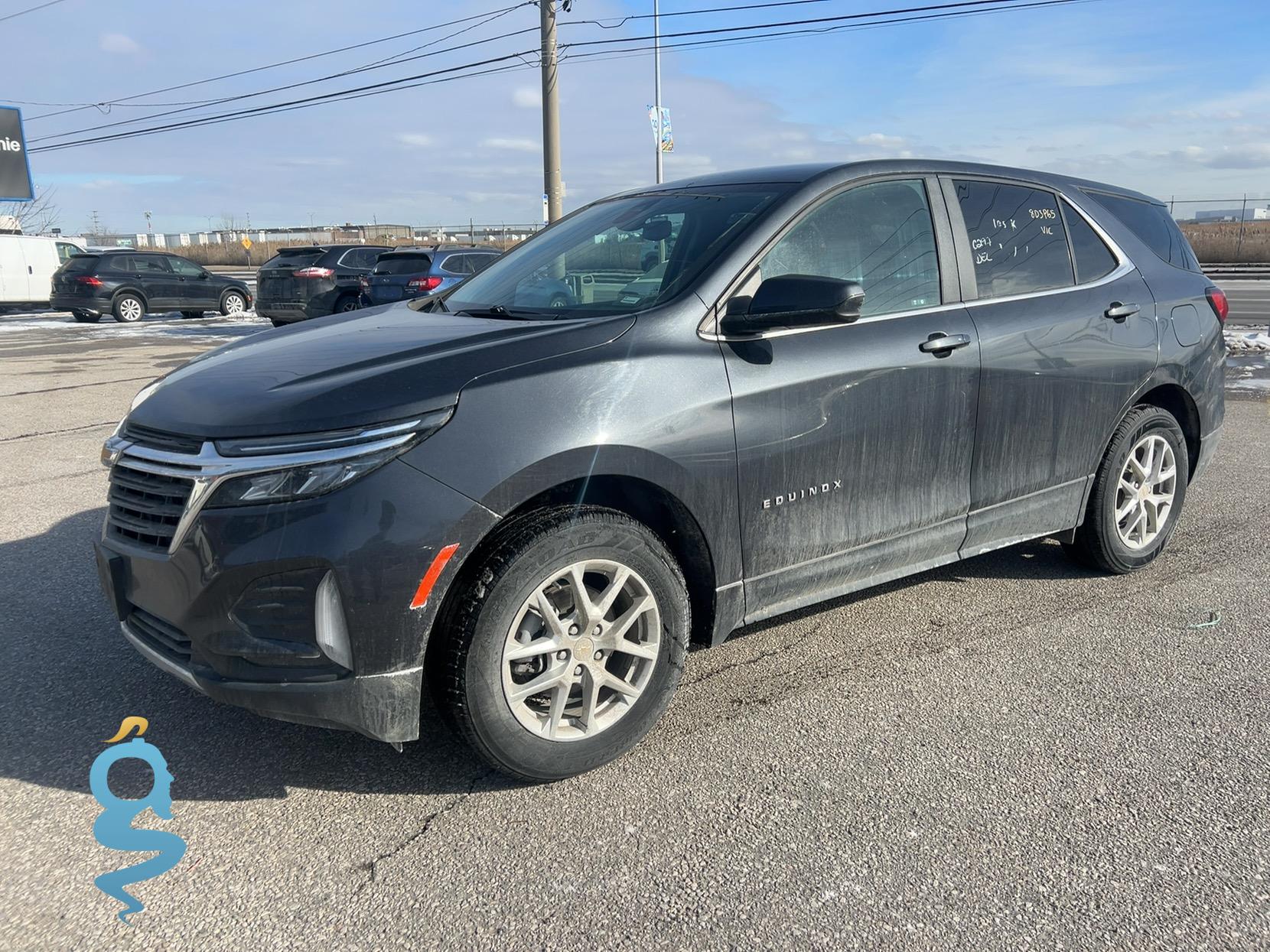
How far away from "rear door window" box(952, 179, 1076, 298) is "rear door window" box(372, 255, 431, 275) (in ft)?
→ 39.3

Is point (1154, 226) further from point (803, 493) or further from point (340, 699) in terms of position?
point (340, 699)

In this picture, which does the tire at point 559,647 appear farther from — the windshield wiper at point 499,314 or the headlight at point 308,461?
the windshield wiper at point 499,314

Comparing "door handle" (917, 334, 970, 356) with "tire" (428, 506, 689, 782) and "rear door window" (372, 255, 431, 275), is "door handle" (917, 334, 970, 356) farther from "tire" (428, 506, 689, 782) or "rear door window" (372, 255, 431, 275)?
"rear door window" (372, 255, 431, 275)

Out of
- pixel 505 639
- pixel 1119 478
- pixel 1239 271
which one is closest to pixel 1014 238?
pixel 1119 478

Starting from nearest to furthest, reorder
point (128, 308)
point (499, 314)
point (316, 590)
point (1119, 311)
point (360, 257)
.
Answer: point (316, 590) < point (499, 314) < point (1119, 311) < point (360, 257) < point (128, 308)

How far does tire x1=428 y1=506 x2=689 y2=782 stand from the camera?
8.75ft

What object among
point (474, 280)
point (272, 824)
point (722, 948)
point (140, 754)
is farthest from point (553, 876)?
point (474, 280)

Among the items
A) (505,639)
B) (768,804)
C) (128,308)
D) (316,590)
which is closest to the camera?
(316,590)

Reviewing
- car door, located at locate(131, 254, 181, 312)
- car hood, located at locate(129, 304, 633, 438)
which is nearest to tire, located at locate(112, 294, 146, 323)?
car door, located at locate(131, 254, 181, 312)

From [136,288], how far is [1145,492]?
22583 millimetres

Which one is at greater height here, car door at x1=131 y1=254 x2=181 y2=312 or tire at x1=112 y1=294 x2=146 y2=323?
car door at x1=131 y1=254 x2=181 y2=312

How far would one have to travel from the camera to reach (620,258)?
362cm

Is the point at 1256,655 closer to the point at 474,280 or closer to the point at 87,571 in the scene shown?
the point at 474,280

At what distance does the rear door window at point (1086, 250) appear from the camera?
4293 millimetres
